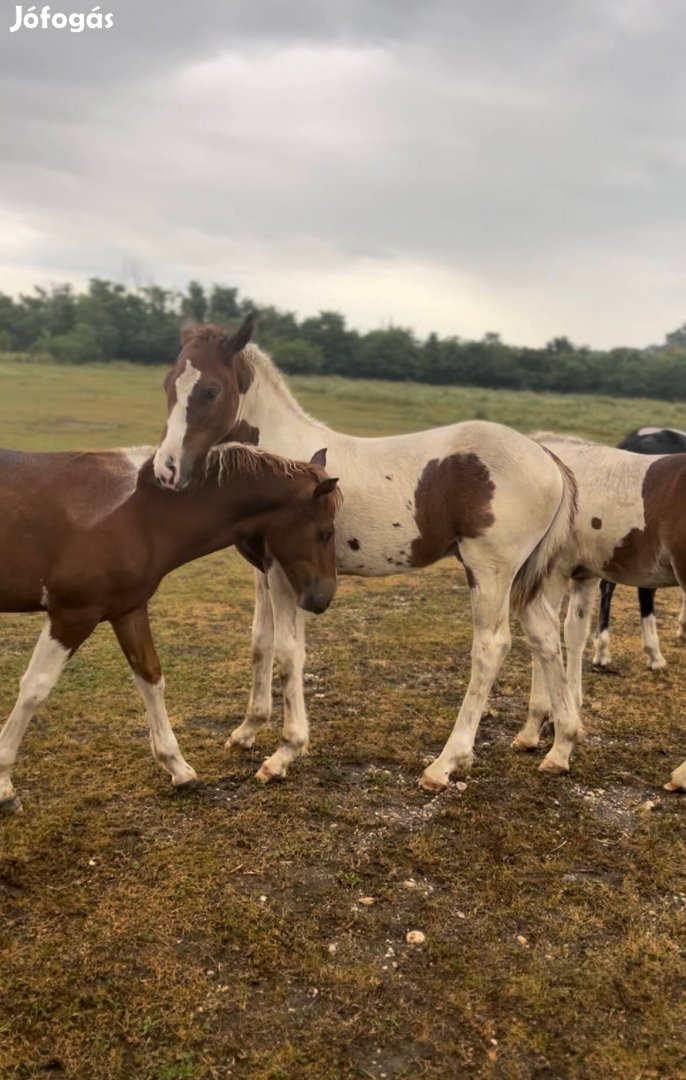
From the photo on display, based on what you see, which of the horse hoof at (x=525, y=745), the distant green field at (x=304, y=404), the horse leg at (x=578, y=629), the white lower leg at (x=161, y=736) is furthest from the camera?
the distant green field at (x=304, y=404)

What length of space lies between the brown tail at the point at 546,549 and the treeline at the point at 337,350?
5444cm

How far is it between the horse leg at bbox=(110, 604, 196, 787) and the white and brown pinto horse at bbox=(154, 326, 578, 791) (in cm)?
52

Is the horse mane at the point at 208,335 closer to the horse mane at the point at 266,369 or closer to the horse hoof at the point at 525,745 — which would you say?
the horse mane at the point at 266,369

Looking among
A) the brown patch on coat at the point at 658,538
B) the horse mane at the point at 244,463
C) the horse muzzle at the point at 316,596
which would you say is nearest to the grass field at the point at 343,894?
the horse muzzle at the point at 316,596

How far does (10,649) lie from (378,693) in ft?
11.7

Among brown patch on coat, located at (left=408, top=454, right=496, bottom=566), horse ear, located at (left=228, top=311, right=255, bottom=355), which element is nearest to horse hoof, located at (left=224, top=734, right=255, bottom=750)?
brown patch on coat, located at (left=408, top=454, right=496, bottom=566)

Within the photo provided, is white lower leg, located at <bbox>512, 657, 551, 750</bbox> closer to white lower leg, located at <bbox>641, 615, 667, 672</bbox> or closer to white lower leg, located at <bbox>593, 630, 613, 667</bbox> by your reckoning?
white lower leg, located at <bbox>593, 630, 613, 667</bbox>

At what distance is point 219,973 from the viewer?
288 centimetres

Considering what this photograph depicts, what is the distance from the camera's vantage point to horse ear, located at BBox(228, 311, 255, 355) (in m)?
4.12

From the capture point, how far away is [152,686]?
13.9ft

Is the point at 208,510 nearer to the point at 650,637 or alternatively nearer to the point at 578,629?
the point at 578,629

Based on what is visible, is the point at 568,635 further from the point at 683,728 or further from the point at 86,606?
the point at 86,606

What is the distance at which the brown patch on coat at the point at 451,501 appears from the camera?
4500mm

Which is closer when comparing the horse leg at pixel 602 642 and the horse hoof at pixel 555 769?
the horse hoof at pixel 555 769
